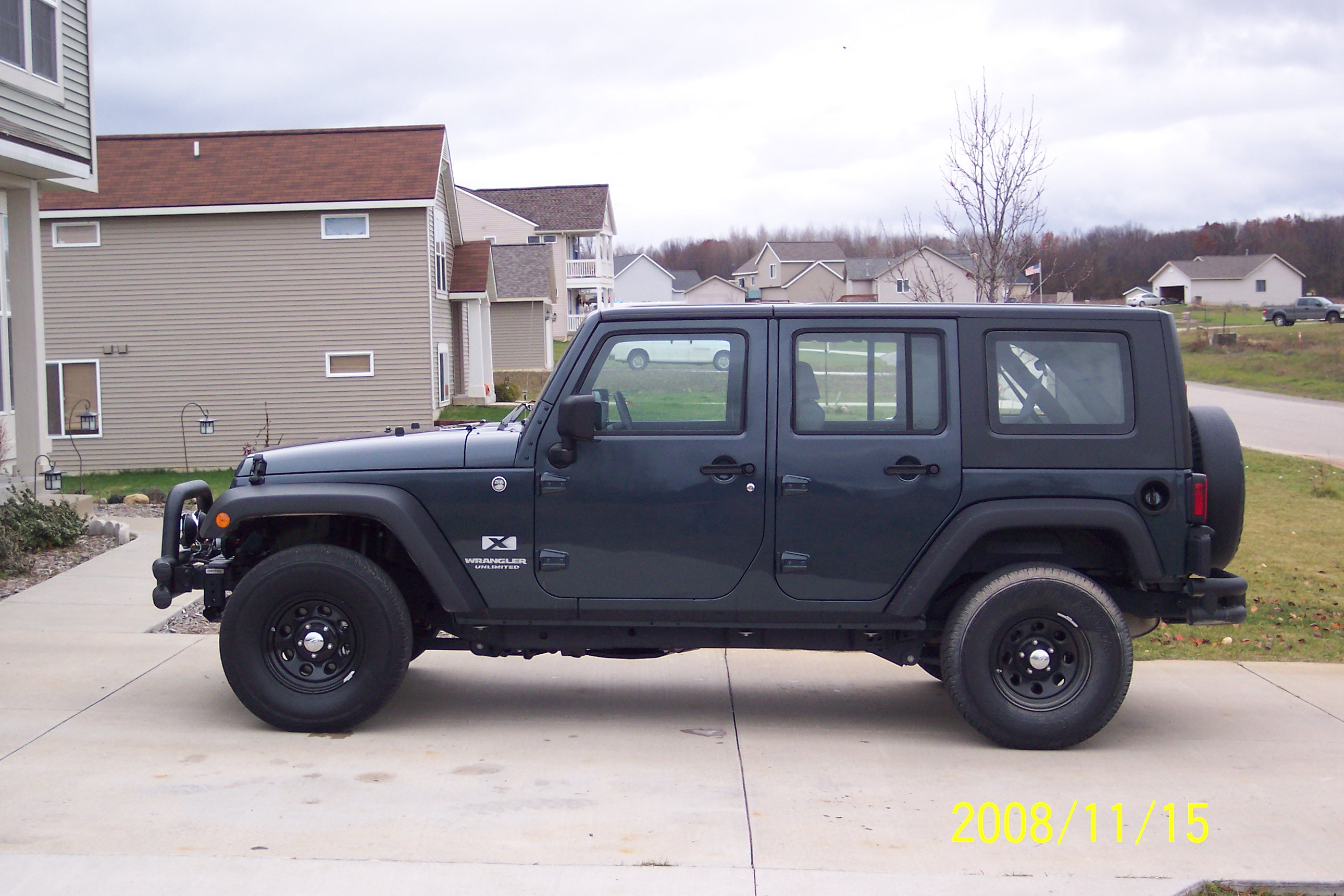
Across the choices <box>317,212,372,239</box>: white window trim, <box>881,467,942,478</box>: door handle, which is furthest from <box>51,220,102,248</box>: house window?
<box>881,467,942,478</box>: door handle

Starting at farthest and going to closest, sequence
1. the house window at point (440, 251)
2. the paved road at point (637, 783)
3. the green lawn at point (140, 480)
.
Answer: the house window at point (440, 251), the green lawn at point (140, 480), the paved road at point (637, 783)

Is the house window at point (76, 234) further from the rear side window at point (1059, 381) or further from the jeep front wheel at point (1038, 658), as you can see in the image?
the jeep front wheel at point (1038, 658)

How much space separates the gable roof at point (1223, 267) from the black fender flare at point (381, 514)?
98952 millimetres

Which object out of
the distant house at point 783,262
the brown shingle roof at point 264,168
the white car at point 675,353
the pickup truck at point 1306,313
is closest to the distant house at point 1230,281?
the distant house at point 783,262

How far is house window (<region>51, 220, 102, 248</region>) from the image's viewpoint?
74.3 feet

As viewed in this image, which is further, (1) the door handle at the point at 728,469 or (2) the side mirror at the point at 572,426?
(1) the door handle at the point at 728,469

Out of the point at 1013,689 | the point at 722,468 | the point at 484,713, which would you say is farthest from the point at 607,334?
the point at 1013,689

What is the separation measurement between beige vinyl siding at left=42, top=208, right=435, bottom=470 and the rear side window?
18790 mm

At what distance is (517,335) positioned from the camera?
140 ft

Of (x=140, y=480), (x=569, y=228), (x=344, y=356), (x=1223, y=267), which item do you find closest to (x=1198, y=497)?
(x=140, y=480)

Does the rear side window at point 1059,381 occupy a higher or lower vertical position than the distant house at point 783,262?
lower

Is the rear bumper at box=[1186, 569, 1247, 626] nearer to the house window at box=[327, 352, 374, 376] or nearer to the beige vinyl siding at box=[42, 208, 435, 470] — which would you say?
→ the beige vinyl siding at box=[42, 208, 435, 470]

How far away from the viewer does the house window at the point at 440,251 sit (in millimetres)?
25562
